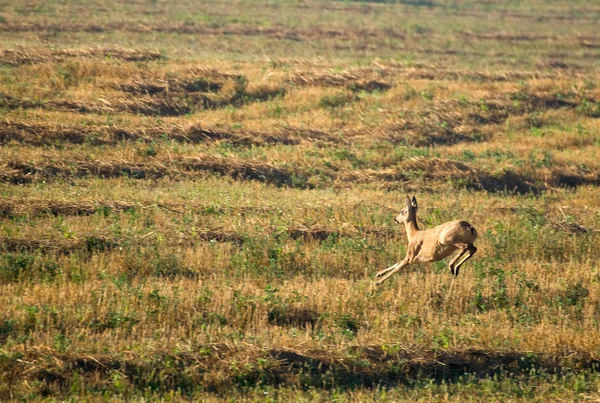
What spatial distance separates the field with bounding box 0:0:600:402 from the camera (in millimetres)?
8641

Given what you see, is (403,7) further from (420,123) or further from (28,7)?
(420,123)

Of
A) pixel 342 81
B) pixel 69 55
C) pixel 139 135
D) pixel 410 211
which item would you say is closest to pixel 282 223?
pixel 410 211

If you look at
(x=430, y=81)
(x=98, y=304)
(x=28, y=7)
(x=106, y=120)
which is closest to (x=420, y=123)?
(x=430, y=81)

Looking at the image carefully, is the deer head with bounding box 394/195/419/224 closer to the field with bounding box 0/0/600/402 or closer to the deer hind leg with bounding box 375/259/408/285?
the field with bounding box 0/0/600/402

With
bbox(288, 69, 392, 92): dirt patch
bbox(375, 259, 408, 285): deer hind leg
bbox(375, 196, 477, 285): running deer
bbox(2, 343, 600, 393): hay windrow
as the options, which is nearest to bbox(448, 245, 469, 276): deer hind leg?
bbox(375, 196, 477, 285): running deer

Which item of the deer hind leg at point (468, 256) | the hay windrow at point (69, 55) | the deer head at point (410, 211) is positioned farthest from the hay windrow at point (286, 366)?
the hay windrow at point (69, 55)

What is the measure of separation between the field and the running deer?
0.27 m

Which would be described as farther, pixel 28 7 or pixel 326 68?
pixel 28 7

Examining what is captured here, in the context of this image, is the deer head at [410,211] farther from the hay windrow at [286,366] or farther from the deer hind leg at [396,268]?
the hay windrow at [286,366]

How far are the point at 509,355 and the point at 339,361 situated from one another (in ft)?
6.18

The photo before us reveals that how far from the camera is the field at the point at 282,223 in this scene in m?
8.64

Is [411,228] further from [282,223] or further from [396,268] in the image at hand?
[282,223]

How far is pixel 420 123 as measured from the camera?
22625 mm

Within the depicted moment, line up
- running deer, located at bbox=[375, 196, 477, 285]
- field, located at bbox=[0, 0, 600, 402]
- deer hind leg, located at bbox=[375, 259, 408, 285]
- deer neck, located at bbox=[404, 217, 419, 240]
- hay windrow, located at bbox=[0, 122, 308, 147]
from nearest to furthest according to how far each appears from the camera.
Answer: field, located at bbox=[0, 0, 600, 402] < running deer, located at bbox=[375, 196, 477, 285] < deer hind leg, located at bbox=[375, 259, 408, 285] < deer neck, located at bbox=[404, 217, 419, 240] < hay windrow, located at bbox=[0, 122, 308, 147]
